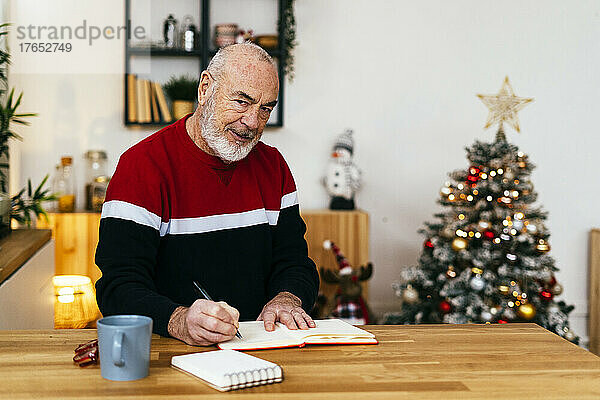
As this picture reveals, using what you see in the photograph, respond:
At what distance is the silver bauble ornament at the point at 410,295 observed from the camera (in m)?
3.49

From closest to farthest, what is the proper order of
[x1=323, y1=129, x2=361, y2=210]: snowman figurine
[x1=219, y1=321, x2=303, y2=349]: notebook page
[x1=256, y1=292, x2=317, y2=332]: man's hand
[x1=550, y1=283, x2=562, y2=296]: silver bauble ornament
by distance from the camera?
1. [x1=219, y1=321, x2=303, y2=349]: notebook page
2. [x1=256, y1=292, x2=317, y2=332]: man's hand
3. [x1=550, y1=283, x2=562, y2=296]: silver bauble ornament
4. [x1=323, y1=129, x2=361, y2=210]: snowman figurine

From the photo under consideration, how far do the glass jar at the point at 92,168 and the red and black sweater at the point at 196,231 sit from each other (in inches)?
82.2

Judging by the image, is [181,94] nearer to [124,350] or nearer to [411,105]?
[411,105]

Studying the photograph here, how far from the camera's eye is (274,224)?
79.4 inches

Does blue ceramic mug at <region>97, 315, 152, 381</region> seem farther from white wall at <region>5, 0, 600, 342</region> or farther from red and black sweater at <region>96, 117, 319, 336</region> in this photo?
white wall at <region>5, 0, 600, 342</region>

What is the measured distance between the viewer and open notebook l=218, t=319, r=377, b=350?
1.36 metres

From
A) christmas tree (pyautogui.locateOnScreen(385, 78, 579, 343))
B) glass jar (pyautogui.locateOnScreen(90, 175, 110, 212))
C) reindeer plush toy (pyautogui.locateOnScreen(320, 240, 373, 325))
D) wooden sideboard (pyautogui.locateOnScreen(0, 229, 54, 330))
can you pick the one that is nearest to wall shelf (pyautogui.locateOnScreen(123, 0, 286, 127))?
glass jar (pyautogui.locateOnScreen(90, 175, 110, 212))

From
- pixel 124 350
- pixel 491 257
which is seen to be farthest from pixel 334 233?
pixel 124 350

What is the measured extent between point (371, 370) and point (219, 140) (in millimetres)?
843

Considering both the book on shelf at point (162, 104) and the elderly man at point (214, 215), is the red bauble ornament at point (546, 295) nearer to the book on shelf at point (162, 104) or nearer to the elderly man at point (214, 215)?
the elderly man at point (214, 215)

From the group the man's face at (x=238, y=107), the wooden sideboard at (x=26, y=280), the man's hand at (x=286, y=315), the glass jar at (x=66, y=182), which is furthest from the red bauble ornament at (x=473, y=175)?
the glass jar at (x=66, y=182)

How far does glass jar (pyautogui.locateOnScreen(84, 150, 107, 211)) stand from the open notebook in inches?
103

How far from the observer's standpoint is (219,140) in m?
1.84

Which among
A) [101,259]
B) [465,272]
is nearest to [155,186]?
[101,259]
